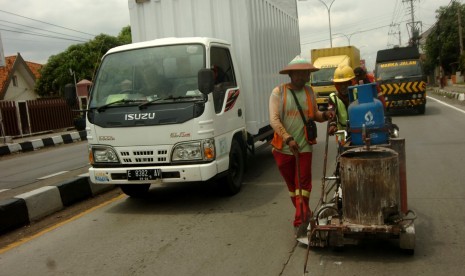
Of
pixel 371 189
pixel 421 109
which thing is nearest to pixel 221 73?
pixel 371 189

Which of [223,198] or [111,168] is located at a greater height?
[111,168]

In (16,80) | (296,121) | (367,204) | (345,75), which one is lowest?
(367,204)

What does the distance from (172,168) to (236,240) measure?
140cm

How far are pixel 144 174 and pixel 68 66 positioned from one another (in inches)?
1469

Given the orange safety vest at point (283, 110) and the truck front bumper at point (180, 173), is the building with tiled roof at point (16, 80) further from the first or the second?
the orange safety vest at point (283, 110)

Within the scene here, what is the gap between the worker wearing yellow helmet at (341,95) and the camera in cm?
531

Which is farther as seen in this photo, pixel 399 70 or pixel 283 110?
pixel 399 70

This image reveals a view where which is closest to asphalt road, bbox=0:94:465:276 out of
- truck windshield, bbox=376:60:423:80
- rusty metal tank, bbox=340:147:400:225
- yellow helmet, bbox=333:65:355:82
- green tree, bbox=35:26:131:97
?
rusty metal tank, bbox=340:147:400:225

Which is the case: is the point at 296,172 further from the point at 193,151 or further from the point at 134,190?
the point at 134,190

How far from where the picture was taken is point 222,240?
4766mm

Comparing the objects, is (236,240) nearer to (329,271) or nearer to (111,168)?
(329,271)

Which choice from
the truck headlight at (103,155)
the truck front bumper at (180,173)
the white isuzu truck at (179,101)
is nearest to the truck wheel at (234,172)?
the white isuzu truck at (179,101)

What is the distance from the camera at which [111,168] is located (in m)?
5.93

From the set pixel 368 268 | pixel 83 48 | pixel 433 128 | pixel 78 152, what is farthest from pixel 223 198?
pixel 83 48
